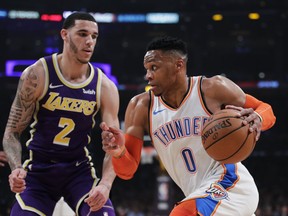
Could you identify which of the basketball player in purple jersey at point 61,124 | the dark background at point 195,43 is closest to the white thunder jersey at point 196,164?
the basketball player in purple jersey at point 61,124

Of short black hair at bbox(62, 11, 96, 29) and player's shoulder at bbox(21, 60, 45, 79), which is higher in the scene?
short black hair at bbox(62, 11, 96, 29)

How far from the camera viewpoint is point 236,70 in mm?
18812

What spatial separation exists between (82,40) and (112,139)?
1089 millimetres

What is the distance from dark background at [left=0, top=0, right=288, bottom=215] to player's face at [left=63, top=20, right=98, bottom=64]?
1303 centimetres

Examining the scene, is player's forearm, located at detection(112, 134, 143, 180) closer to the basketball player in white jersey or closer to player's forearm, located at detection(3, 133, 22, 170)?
the basketball player in white jersey

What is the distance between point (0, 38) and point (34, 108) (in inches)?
568

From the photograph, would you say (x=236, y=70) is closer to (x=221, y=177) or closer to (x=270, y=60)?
(x=270, y=60)

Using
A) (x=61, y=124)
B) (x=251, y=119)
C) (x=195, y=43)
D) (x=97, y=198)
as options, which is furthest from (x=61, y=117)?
(x=195, y=43)

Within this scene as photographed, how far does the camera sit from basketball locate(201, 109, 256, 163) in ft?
12.0

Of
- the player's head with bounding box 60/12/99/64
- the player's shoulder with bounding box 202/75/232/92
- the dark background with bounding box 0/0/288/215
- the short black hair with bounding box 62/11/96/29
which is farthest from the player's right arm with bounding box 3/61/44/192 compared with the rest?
the dark background with bounding box 0/0/288/215

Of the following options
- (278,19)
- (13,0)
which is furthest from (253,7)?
(13,0)

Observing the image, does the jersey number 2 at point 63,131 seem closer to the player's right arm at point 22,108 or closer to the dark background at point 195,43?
the player's right arm at point 22,108

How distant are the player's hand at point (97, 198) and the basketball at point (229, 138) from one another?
926 mm

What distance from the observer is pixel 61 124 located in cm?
443
